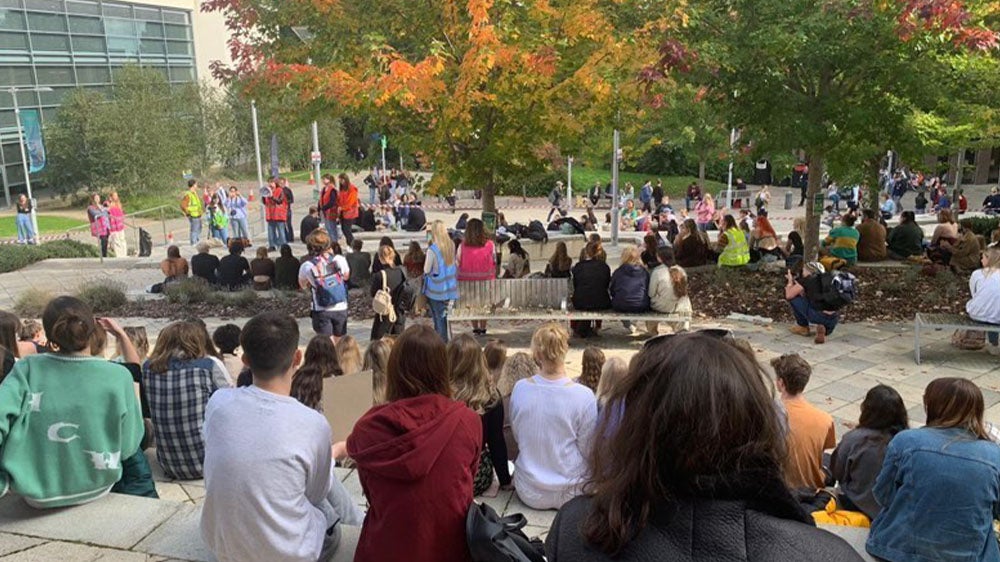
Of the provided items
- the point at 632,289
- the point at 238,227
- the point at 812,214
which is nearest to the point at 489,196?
the point at 632,289

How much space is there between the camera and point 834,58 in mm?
10328

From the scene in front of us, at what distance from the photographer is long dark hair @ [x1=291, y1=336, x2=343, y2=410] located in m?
5.41

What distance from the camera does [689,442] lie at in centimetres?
158

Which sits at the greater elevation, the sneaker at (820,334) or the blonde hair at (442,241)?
the blonde hair at (442,241)

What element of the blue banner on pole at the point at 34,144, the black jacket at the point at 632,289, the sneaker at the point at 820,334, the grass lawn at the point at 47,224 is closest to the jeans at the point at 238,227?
the grass lawn at the point at 47,224

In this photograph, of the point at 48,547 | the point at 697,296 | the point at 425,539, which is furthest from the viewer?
the point at 697,296

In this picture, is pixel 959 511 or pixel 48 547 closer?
pixel 959 511

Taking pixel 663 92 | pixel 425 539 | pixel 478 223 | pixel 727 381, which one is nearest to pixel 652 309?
pixel 478 223

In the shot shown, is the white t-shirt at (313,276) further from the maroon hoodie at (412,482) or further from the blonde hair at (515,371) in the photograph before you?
the maroon hoodie at (412,482)

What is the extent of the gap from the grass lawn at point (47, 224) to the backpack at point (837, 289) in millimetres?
26739

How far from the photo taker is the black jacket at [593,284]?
399 inches

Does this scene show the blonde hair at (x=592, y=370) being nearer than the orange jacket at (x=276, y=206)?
Yes

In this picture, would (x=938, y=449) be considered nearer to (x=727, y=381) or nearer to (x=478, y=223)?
(x=727, y=381)

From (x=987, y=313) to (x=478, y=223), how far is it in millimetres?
5934
